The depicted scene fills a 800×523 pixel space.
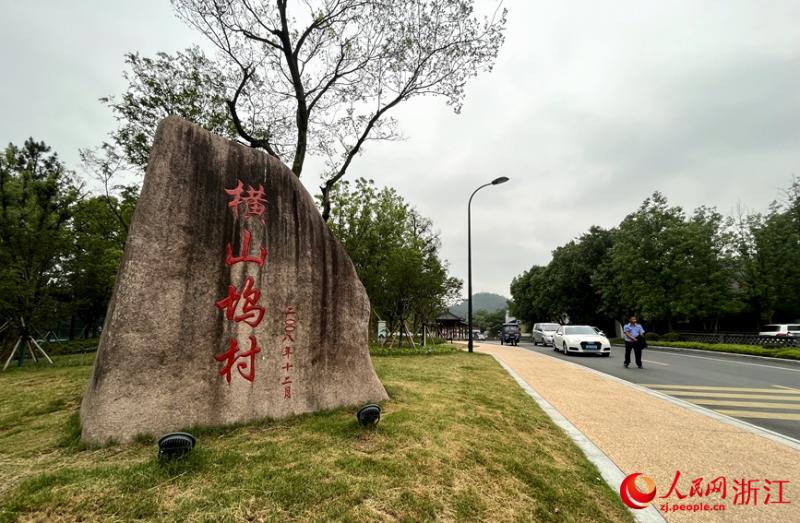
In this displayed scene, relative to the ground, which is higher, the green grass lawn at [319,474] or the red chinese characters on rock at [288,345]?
the red chinese characters on rock at [288,345]

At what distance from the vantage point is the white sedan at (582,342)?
15.9 metres

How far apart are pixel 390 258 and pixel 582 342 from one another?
393 inches

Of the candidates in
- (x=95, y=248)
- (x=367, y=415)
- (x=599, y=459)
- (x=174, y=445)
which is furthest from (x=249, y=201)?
(x=95, y=248)

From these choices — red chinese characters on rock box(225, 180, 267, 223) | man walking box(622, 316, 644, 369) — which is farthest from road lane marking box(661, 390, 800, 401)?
red chinese characters on rock box(225, 180, 267, 223)

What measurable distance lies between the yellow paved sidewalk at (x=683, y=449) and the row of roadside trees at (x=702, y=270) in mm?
26029

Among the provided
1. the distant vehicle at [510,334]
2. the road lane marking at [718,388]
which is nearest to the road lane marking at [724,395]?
the road lane marking at [718,388]

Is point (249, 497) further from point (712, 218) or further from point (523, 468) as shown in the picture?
point (712, 218)

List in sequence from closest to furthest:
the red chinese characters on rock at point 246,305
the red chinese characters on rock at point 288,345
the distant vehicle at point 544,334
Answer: the red chinese characters on rock at point 246,305
the red chinese characters on rock at point 288,345
the distant vehicle at point 544,334

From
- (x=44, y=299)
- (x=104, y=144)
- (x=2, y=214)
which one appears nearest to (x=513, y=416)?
(x=104, y=144)

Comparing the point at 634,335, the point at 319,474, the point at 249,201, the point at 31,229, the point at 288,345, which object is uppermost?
the point at 31,229

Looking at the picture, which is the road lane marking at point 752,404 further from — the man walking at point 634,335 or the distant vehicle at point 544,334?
the distant vehicle at point 544,334

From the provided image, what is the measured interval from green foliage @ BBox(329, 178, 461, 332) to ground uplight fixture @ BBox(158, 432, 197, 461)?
14.2 metres

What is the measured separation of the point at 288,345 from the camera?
504 centimetres

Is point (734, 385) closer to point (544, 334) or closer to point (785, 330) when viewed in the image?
point (544, 334)
